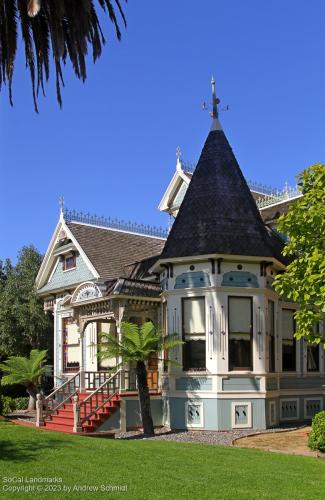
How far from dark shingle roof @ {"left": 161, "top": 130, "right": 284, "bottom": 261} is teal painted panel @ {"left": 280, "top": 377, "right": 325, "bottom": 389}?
12.6ft

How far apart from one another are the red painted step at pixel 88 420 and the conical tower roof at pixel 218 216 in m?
4.58

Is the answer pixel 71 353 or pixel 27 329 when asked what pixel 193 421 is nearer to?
pixel 71 353

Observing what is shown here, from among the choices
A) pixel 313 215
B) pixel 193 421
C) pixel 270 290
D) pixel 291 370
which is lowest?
pixel 193 421

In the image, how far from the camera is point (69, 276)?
26.2 metres

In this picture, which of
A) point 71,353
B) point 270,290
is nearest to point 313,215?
point 270,290

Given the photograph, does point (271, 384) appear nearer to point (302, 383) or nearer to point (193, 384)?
point (302, 383)

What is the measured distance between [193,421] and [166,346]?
249cm

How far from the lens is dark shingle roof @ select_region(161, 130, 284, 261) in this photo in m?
18.2

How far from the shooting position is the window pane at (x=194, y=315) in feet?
59.3

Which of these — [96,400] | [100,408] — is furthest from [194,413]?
[96,400]

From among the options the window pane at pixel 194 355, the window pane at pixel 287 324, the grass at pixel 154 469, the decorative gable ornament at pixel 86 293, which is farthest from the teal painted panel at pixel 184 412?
the grass at pixel 154 469

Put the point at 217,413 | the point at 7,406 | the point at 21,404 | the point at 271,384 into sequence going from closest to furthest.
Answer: the point at 217,413 < the point at 271,384 < the point at 7,406 < the point at 21,404

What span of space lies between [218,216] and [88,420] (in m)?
6.93

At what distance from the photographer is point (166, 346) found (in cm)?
1691
